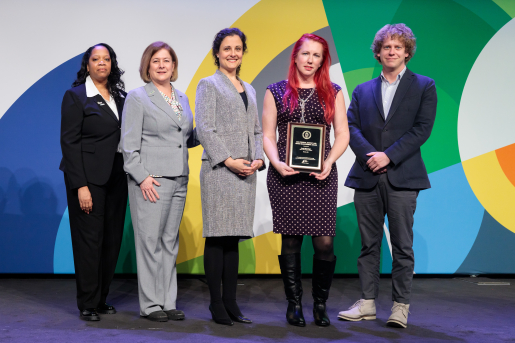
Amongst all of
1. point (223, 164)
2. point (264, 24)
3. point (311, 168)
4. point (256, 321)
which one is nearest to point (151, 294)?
point (256, 321)

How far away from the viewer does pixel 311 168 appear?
8.35 feet

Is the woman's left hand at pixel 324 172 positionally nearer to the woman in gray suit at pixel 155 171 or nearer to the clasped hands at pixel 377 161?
the clasped hands at pixel 377 161

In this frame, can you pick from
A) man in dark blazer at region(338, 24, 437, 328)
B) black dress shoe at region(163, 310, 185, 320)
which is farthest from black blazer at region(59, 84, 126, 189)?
man in dark blazer at region(338, 24, 437, 328)

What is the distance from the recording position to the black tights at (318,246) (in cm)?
263

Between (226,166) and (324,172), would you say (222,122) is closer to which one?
(226,166)

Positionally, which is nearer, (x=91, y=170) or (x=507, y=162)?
(x=91, y=170)

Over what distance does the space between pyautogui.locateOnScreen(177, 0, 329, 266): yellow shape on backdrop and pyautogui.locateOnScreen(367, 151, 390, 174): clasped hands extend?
5.89 ft

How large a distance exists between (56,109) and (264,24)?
2055mm

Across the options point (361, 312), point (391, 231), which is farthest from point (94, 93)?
point (361, 312)

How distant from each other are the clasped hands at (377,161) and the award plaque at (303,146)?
1.27ft

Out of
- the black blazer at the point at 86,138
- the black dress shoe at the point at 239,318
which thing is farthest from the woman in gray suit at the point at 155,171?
the black dress shoe at the point at 239,318

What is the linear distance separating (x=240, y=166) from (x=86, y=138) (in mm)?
998

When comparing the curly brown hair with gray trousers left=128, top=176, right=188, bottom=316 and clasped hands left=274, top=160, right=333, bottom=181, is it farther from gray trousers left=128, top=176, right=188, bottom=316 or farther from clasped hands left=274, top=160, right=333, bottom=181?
gray trousers left=128, top=176, right=188, bottom=316

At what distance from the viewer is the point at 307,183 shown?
265 centimetres
